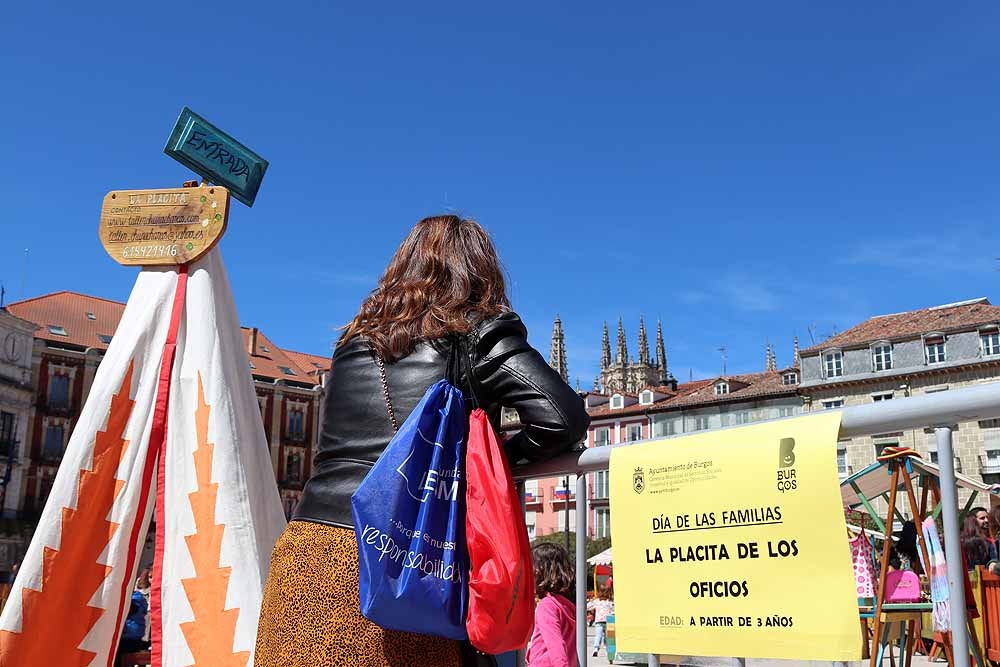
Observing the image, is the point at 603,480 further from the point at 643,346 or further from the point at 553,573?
the point at 643,346

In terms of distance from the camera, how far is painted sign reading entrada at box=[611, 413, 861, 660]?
183cm

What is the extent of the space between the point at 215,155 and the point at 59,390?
148 feet

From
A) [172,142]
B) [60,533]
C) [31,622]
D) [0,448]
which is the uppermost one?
[0,448]

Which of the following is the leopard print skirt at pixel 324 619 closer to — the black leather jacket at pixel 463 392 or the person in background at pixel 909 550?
the black leather jacket at pixel 463 392

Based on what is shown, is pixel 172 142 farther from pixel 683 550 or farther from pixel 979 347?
pixel 979 347

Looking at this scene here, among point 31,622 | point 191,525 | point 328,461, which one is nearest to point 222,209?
Answer: point 191,525

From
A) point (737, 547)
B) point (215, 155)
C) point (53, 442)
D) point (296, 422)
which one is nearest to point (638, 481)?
point (737, 547)

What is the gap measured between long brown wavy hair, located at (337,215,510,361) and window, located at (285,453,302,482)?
5179cm

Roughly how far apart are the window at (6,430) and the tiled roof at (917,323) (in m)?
38.4

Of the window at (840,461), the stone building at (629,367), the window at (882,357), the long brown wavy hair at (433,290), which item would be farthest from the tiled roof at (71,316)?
the stone building at (629,367)

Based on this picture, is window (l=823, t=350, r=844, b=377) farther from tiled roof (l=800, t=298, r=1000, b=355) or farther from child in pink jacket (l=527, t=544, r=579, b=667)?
child in pink jacket (l=527, t=544, r=579, b=667)

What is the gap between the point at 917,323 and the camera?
149ft

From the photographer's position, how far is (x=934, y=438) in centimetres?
179

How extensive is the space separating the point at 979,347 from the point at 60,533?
146 ft
